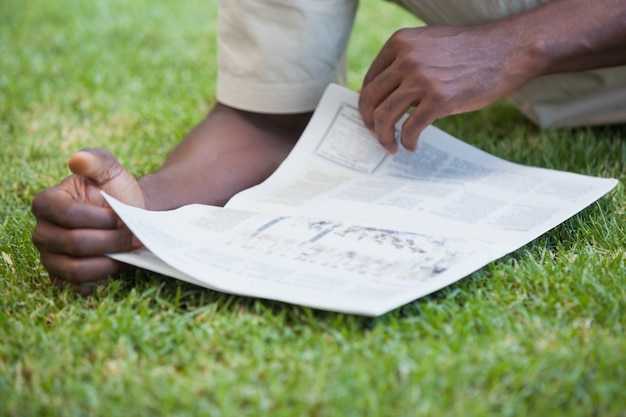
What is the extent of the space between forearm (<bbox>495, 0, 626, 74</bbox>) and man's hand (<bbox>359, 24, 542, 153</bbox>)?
0.02 m

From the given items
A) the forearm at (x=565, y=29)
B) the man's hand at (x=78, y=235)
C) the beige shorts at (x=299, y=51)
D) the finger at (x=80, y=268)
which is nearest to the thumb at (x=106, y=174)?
the man's hand at (x=78, y=235)

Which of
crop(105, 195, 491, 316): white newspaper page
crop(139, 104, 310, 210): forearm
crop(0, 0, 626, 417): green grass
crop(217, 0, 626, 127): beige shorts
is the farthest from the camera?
crop(217, 0, 626, 127): beige shorts

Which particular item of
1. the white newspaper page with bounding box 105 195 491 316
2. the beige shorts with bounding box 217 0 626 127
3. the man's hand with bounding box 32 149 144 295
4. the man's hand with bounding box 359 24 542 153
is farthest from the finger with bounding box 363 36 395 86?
the man's hand with bounding box 32 149 144 295

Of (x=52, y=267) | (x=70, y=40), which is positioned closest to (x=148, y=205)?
(x=52, y=267)

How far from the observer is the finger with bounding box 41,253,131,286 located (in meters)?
0.90

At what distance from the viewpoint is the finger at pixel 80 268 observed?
2.94 feet

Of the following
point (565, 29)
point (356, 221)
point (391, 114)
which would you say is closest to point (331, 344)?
point (356, 221)

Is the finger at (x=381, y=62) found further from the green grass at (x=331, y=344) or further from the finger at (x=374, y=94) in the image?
the green grass at (x=331, y=344)

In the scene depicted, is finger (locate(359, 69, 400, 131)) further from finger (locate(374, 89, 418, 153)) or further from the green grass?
the green grass

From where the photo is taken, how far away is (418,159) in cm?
125

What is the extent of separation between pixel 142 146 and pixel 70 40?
2.97 feet

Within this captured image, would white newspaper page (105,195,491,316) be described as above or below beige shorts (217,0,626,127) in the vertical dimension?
below

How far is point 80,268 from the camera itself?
0.89 metres

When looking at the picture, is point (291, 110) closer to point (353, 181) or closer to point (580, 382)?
point (353, 181)
